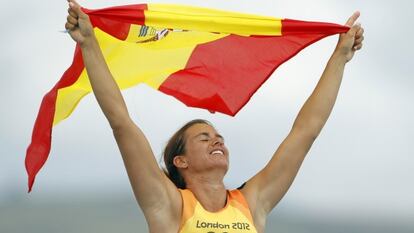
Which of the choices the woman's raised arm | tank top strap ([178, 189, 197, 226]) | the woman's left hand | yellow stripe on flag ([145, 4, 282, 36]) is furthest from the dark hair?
the woman's left hand

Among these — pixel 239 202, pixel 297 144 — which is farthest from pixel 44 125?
pixel 297 144

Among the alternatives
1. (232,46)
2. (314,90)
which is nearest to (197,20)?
(232,46)

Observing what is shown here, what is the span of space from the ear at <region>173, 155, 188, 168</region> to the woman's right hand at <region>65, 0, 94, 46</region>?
47.2 inches

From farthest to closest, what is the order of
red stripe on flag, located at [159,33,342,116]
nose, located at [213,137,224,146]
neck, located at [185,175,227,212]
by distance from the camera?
red stripe on flag, located at [159,33,342,116] → nose, located at [213,137,224,146] → neck, located at [185,175,227,212]

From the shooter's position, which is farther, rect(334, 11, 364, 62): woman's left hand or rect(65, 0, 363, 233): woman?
rect(334, 11, 364, 62): woman's left hand

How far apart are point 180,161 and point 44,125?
3.37ft

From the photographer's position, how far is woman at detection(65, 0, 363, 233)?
5.82m

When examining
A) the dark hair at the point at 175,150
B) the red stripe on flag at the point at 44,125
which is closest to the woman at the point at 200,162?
the dark hair at the point at 175,150

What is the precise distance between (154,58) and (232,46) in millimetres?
622

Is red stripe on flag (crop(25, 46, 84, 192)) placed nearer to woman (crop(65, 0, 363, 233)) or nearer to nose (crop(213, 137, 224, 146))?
woman (crop(65, 0, 363, 233))

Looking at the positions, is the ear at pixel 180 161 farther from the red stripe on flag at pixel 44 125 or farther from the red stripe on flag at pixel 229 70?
the red stripe on flag at pixel 44 125

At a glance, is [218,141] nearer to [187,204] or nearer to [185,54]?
[187,204]

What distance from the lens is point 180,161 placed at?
258 inches

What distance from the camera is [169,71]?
7051 millimetres
